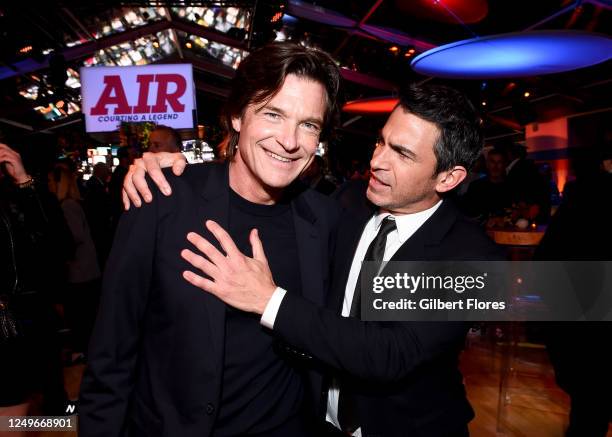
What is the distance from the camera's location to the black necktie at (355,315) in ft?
4.89

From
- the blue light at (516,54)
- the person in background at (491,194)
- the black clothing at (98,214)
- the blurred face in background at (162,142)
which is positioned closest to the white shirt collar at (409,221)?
the blue light at (516,54)

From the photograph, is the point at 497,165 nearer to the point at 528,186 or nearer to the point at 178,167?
the point at 528,186

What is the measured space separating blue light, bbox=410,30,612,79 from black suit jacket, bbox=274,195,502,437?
153 cm

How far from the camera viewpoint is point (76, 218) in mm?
3654

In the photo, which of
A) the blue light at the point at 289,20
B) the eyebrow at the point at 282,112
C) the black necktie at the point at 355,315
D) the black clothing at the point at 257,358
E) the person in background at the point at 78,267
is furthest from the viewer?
the blue light at the point at 289,20

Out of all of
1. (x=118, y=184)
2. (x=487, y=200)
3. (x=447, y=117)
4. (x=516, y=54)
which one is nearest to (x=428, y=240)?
(x=447, y=117)

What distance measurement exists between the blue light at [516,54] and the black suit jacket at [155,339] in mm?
2145

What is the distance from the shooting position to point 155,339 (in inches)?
49.9

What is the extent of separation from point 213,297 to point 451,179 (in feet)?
3.39

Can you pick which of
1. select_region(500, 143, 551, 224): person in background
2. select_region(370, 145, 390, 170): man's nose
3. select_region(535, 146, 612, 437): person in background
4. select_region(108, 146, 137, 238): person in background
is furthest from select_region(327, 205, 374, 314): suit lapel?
select_region(500, 143, 551, 224): person in background

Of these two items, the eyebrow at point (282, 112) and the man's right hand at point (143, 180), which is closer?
the man's right hand at point (143, 180)

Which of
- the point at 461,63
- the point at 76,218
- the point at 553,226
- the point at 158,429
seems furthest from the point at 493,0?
the point at 158,429

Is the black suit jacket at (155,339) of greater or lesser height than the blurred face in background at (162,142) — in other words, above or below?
below

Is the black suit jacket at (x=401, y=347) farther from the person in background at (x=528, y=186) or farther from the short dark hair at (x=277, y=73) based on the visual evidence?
the person in background at (x=528, y=186)
